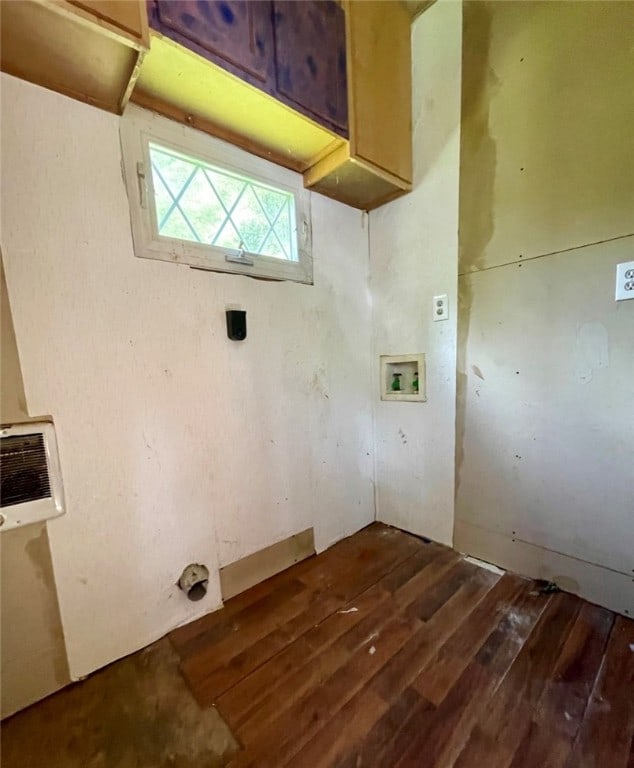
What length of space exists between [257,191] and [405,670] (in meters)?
1.90

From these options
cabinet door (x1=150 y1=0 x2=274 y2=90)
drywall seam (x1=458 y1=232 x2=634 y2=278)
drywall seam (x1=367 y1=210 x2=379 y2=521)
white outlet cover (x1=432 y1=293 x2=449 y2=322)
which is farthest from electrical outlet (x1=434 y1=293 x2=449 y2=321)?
cabinet door (x1=150 y1=0 x2=274 y2=90)

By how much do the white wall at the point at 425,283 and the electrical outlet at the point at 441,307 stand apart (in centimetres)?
2

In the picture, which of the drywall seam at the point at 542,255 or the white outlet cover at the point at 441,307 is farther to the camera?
the white outlet cover at the point at 441,307

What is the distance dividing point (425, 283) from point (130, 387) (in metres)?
1.43

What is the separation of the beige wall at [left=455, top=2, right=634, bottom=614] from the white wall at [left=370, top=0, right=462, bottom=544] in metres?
0.07

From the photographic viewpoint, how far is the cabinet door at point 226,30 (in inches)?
35.2

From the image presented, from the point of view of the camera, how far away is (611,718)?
85cm

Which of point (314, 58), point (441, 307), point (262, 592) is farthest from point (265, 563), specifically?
point (314, 58)

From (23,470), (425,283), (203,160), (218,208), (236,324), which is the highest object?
(203,160)

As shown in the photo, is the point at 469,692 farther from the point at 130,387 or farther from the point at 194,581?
the point at 130,387

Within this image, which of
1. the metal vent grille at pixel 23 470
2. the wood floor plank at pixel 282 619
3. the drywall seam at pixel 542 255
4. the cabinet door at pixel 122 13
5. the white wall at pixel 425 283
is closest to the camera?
the cabinet door at pixel 122 13

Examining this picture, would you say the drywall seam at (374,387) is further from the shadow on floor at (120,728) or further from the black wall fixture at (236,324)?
the shadow on floor at (120,728)

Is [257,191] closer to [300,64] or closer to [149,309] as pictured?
[300,64]

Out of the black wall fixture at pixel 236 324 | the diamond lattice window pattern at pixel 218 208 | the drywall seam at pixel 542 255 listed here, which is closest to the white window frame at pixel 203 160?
the diamond lattice window pattern at pixel 218 208
